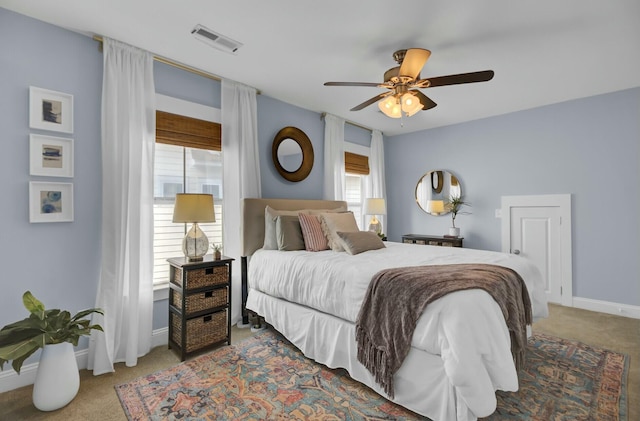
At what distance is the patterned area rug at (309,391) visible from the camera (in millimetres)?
1850

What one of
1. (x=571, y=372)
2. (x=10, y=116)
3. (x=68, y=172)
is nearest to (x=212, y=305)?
(x=68, y=172)

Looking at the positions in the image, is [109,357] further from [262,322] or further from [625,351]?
[625,351]

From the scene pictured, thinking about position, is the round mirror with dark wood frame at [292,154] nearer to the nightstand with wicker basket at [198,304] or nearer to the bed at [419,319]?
the bed at [419,319]

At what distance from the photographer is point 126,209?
8.30 feet

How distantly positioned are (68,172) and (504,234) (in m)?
5.14

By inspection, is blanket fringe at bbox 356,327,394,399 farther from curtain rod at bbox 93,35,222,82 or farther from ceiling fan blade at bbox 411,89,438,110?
curtain rod at bbox 93,35,222,82

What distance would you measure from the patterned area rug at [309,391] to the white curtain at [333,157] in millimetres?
2466

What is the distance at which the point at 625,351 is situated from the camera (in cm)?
264

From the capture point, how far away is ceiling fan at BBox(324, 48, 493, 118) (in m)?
2.29

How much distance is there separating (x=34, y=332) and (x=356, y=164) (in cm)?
428

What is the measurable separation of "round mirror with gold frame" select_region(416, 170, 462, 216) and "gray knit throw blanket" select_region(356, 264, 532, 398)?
3053 mm

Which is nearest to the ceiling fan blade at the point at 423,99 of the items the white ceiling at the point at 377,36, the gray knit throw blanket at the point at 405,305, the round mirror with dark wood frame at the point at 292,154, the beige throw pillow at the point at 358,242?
the white ceiling at the point at 377,36

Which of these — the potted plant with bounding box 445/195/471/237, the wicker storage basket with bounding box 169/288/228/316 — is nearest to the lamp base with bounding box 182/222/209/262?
the wicker storage basket with bounding box 169/288/228/316

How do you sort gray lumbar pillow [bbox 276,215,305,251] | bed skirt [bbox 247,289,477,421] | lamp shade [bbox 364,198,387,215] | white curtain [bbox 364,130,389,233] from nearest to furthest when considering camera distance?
bed skirt [bbox 247,289,477,421], gray lumbar pillow [bbox 276,215,305,251], lamp shade [bbox 364,198,387,215], white curtain [bbox 364,130,389,233]
